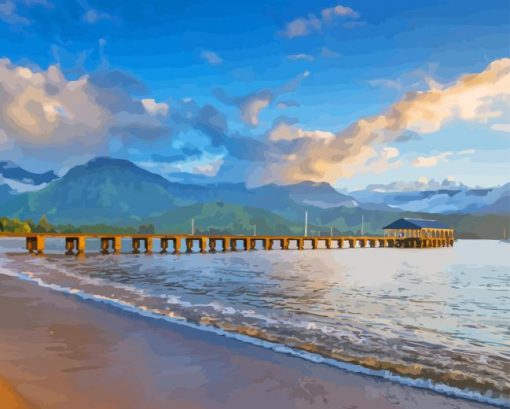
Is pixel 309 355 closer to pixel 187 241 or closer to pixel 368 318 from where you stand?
pixel 368 318

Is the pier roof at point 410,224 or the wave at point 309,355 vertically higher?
the pier roof at point 410,224

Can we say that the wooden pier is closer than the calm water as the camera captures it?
No

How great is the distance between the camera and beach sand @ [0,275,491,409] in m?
6.12

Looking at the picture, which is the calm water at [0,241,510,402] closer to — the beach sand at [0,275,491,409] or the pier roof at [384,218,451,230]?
the beach sand at [0,275,491,409]

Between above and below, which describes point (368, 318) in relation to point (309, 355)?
below

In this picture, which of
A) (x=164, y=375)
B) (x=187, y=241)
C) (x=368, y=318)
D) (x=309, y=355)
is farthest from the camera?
(x=187, y=241)

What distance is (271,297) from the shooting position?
19.0 m

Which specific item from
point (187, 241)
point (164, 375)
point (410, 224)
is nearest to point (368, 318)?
point (164, 375)

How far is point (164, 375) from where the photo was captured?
7.21 metres

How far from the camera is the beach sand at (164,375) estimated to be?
6117mm

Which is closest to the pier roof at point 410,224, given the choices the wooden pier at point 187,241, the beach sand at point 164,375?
the wooden pier at point 187,241

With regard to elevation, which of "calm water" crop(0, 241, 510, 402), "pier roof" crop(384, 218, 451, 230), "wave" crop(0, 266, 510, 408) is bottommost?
"calm water" crop(0, 241, 510, 402)

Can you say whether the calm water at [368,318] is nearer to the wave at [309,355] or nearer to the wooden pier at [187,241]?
the wave at [309,355]

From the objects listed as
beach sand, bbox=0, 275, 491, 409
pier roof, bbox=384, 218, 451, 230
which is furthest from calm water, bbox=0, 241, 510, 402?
pier roof, bbox=384, 218, 451, 230
